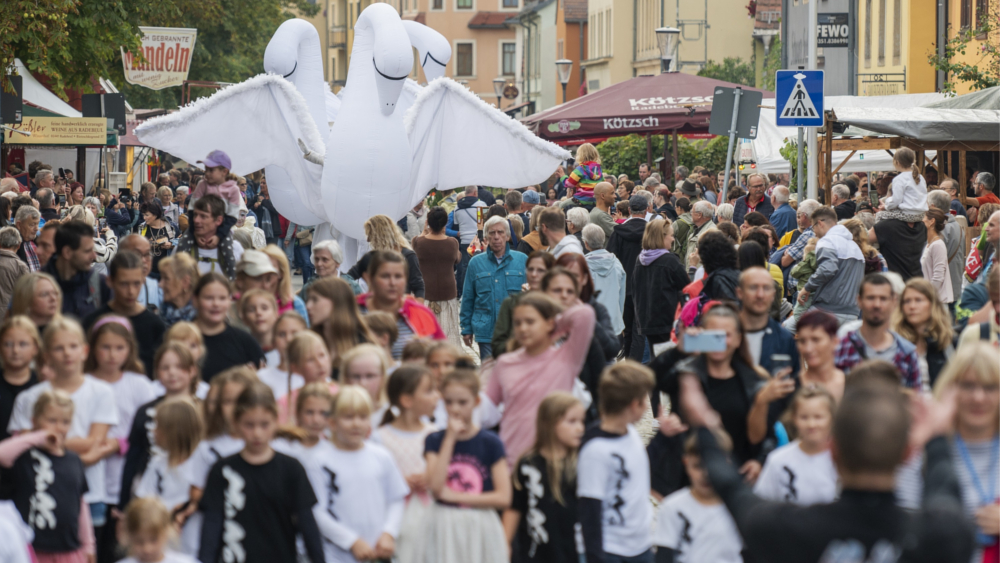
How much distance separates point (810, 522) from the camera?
310 cm

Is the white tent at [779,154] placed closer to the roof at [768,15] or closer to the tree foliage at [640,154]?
the tree foliage at [640,154]

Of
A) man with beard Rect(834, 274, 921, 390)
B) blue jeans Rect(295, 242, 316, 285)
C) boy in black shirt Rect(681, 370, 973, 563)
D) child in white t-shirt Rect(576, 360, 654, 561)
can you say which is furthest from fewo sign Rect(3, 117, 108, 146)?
boy in black shirt Rect(681, 370, 973, 563)

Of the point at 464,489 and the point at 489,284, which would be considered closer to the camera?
the point at 464,489

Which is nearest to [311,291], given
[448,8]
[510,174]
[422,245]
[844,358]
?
[844,358]

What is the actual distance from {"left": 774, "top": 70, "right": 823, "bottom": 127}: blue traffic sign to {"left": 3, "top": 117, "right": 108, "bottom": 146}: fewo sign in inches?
430

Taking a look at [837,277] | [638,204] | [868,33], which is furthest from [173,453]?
[868,33]

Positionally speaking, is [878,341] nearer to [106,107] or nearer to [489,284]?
[489,284]

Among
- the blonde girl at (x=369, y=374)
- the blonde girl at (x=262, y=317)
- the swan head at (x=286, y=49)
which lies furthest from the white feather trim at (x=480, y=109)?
the blonde girl at (x=369, y=374)

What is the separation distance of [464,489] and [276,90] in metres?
7.36

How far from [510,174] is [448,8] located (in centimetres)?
7395

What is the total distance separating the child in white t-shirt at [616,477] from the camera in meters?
5.04

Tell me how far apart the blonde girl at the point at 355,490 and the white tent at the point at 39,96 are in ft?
69.7

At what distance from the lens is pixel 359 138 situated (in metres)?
11.5

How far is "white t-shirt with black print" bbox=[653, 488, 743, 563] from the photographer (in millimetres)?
4832
